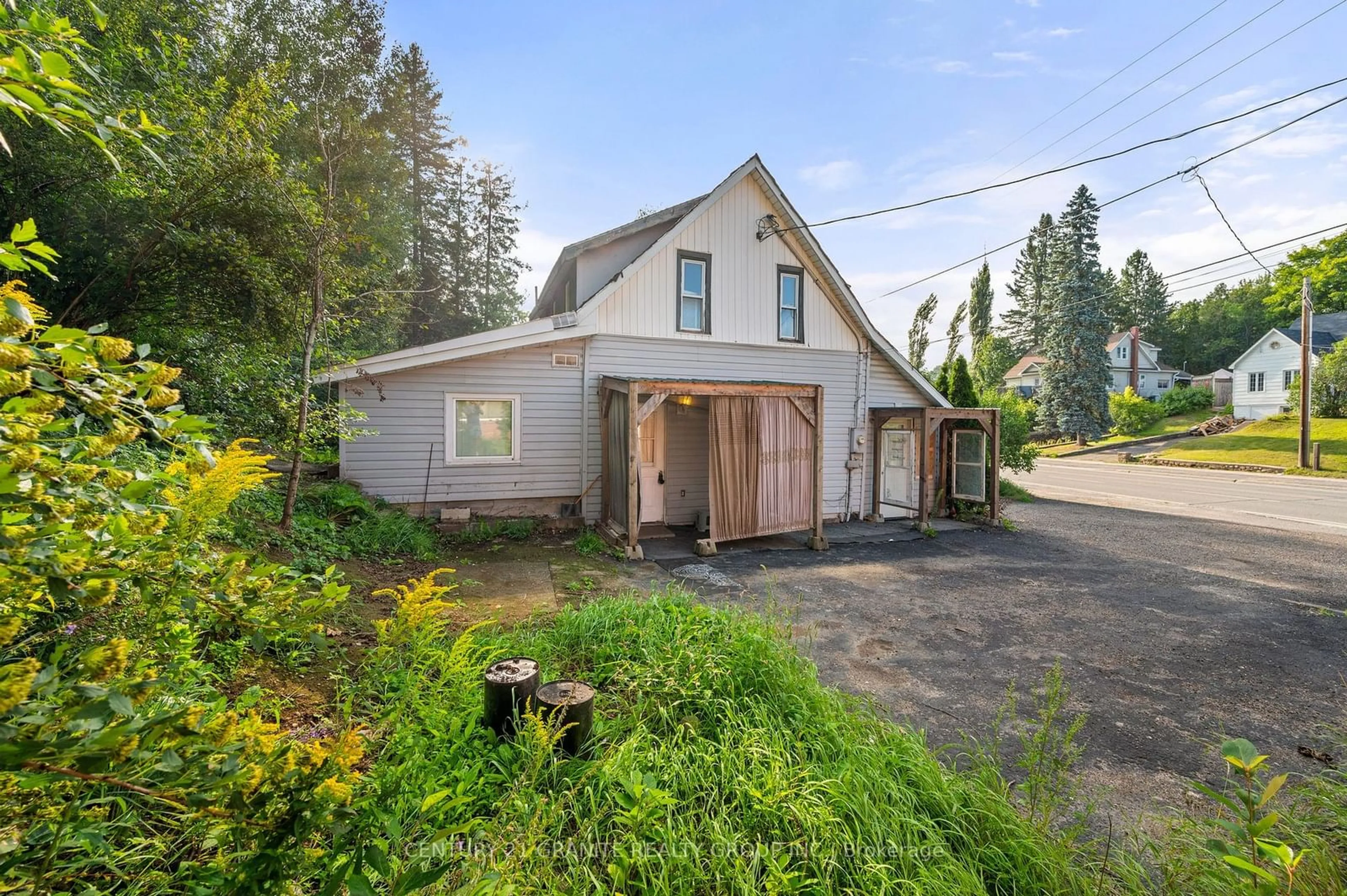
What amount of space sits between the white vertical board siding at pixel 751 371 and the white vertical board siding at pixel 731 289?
194 millimetres

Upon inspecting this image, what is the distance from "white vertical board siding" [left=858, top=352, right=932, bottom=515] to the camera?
11422mm

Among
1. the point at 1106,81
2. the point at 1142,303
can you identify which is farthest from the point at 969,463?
the point at 1142,303

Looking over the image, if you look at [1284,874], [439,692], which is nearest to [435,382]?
[439,692]

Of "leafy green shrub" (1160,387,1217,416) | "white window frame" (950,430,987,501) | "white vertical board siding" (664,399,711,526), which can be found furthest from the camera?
"leafy green shrub" (1160,387,1217,416)

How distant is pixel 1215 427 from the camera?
29.7m

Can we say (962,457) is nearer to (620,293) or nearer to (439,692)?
(620,293)

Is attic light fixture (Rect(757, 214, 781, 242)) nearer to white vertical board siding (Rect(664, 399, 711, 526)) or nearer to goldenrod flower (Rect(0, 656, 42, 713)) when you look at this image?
white vertical board siding (Rect(664, 399, 711, 526))

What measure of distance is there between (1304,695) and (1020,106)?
10710 millimetres

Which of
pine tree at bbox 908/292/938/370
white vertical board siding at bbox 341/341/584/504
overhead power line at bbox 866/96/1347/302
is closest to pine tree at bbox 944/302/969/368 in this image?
pine tree at bbox 908/292/938/370

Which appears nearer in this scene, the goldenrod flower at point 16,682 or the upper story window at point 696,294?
the goldenrod flower at point 16,682

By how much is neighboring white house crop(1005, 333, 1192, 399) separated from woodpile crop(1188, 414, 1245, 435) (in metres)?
11.3

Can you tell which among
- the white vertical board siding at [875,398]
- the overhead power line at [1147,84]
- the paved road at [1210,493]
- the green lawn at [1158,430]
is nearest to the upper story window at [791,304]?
the white vertical board siding at [875,398]

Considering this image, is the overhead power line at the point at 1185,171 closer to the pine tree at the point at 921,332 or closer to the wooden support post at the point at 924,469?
the wooden support post at the point at 924,469

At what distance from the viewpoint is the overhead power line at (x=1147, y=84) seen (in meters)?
8.00
